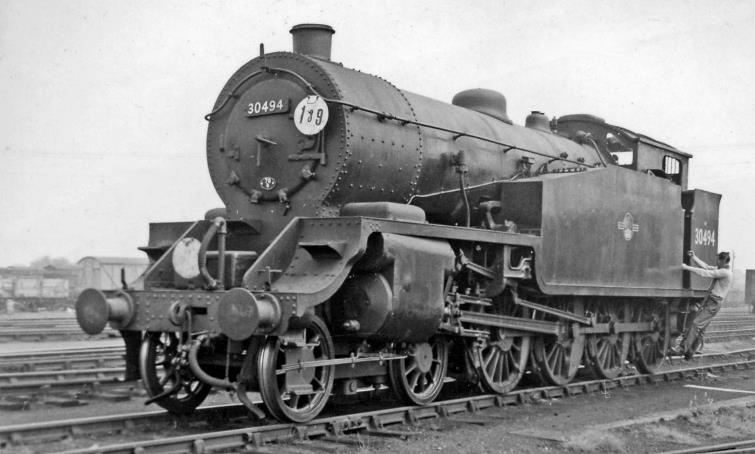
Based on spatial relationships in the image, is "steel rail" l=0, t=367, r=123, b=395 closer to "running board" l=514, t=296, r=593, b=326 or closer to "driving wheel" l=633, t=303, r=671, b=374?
"running board" l=514, t=296, r=593, b=326

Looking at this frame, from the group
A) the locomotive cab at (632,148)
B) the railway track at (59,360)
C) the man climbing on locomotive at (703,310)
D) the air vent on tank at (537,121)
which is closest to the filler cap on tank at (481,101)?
the air vent on tank at (537,121)

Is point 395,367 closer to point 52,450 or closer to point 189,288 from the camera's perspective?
point 189,288

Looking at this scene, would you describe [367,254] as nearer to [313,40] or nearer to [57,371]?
[313,40]

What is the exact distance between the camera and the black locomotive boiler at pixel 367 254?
7.23 meters

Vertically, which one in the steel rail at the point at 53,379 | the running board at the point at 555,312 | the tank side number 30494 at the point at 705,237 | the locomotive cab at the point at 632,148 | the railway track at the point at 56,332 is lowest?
the railway track at the point at 56,332

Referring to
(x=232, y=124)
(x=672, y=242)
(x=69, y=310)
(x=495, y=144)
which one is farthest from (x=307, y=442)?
(x=69, y=310)

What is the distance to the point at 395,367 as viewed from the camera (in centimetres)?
814

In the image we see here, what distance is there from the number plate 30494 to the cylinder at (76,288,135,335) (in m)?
2.17

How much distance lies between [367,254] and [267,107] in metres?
1.85

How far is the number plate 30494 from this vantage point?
26.8 ft

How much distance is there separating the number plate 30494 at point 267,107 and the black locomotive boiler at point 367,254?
1 cm

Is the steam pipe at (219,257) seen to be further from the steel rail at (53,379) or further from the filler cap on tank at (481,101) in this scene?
the filler cap on tank at (481,101)

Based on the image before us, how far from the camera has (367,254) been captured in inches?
298

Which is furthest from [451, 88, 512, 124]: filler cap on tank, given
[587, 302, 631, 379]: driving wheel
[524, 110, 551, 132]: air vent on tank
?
[587, 302, 631, 379]: driving wheel
